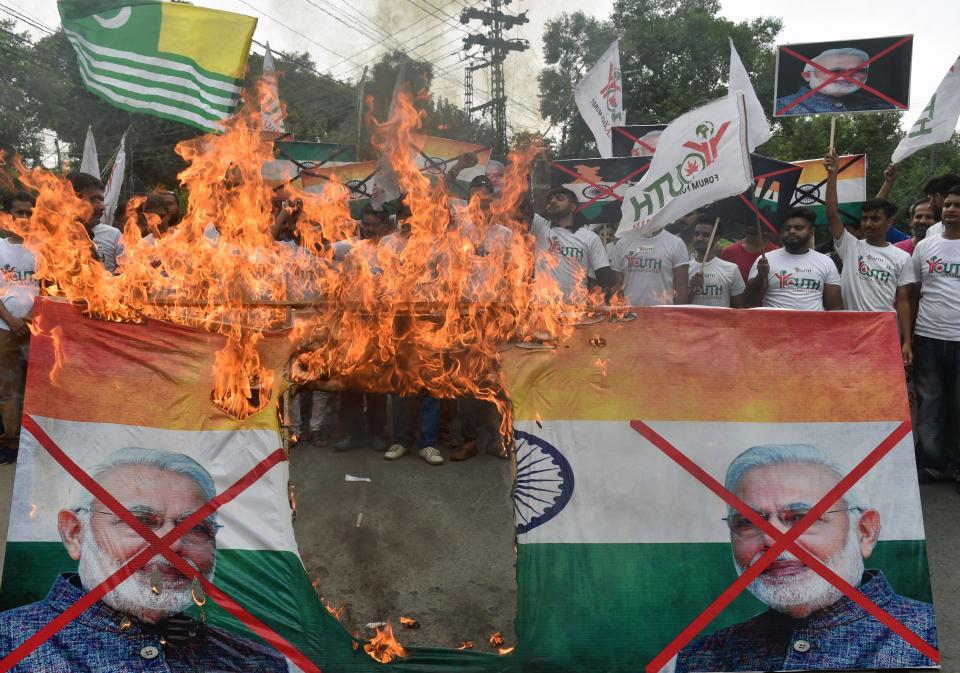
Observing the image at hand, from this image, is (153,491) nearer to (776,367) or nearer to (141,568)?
(141,568)

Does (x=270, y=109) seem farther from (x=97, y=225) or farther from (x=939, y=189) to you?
(x=939, y=189)

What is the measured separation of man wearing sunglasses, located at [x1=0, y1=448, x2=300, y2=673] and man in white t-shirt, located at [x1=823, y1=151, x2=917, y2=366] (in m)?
4.83

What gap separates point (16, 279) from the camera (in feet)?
19.8

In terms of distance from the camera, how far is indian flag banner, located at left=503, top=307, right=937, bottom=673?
334 centimetres

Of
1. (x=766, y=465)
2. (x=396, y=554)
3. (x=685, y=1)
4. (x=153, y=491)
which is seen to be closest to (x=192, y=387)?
(x=153, y=491)

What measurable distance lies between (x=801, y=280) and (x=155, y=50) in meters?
5.47

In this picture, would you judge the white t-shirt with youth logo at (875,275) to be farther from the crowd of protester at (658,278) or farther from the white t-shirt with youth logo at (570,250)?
the white t-shirt with youth logo at (570,250)

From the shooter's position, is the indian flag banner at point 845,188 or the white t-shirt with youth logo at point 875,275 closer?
the white t-shirt with youth logo at point 875,275

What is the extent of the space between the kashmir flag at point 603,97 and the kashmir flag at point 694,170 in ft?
16.6

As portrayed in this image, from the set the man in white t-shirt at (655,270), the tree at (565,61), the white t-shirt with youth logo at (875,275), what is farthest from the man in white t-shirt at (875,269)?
the tree at (565,61)

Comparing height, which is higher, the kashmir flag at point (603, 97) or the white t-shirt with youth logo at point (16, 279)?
the kashmir flag at point (603, 97)

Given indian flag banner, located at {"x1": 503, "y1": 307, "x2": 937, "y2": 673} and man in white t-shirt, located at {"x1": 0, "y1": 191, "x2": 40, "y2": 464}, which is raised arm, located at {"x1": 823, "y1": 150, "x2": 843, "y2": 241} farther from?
man in white t-shirt, located at {"x1": 0, "y1": 191, "x2": 40, "y2": 464}

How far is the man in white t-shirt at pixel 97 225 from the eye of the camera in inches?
221

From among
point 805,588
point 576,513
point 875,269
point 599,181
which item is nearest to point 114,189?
point 599,181
